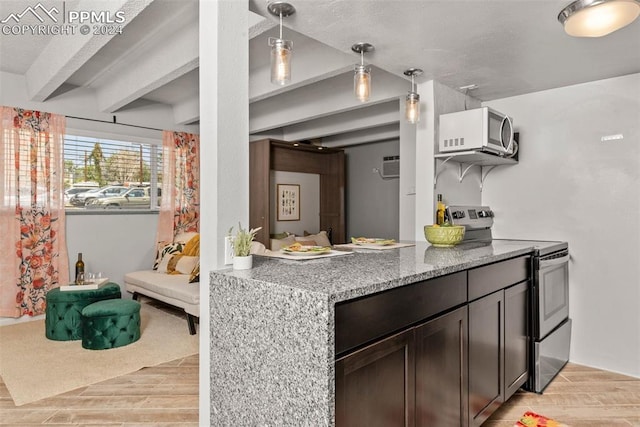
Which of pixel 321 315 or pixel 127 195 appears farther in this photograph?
pixel 127 195

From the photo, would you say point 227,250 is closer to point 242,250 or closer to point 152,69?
point 242,250

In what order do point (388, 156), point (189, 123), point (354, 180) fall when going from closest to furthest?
point (189, 123) < point (388, 156) < point (354, 180)

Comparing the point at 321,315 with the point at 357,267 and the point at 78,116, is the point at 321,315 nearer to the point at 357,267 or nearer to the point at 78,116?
the point at 357,267

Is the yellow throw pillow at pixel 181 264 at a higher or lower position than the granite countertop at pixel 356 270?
lower

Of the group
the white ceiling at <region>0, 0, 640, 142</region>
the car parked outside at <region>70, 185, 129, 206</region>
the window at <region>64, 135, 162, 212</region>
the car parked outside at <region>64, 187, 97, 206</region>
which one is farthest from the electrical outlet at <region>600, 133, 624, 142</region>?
the car parked outside at <region>64, 187, 97, 206</region>

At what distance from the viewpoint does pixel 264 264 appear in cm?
164

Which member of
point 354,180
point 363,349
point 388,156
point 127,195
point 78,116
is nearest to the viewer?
point 363,349

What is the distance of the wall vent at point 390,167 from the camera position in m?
5.67

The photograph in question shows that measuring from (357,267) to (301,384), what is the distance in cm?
54

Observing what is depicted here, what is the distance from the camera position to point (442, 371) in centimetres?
157

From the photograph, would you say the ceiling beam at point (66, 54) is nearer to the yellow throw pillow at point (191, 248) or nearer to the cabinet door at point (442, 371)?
the yellow throw pillow at point (191, 248)

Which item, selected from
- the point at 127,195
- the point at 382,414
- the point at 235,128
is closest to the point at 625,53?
the point at 235,128

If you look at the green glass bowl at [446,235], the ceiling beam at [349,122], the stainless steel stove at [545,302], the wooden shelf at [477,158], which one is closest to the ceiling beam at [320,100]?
the ceiling beam at [349,122]

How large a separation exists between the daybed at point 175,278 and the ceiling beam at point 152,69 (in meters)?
1.70
